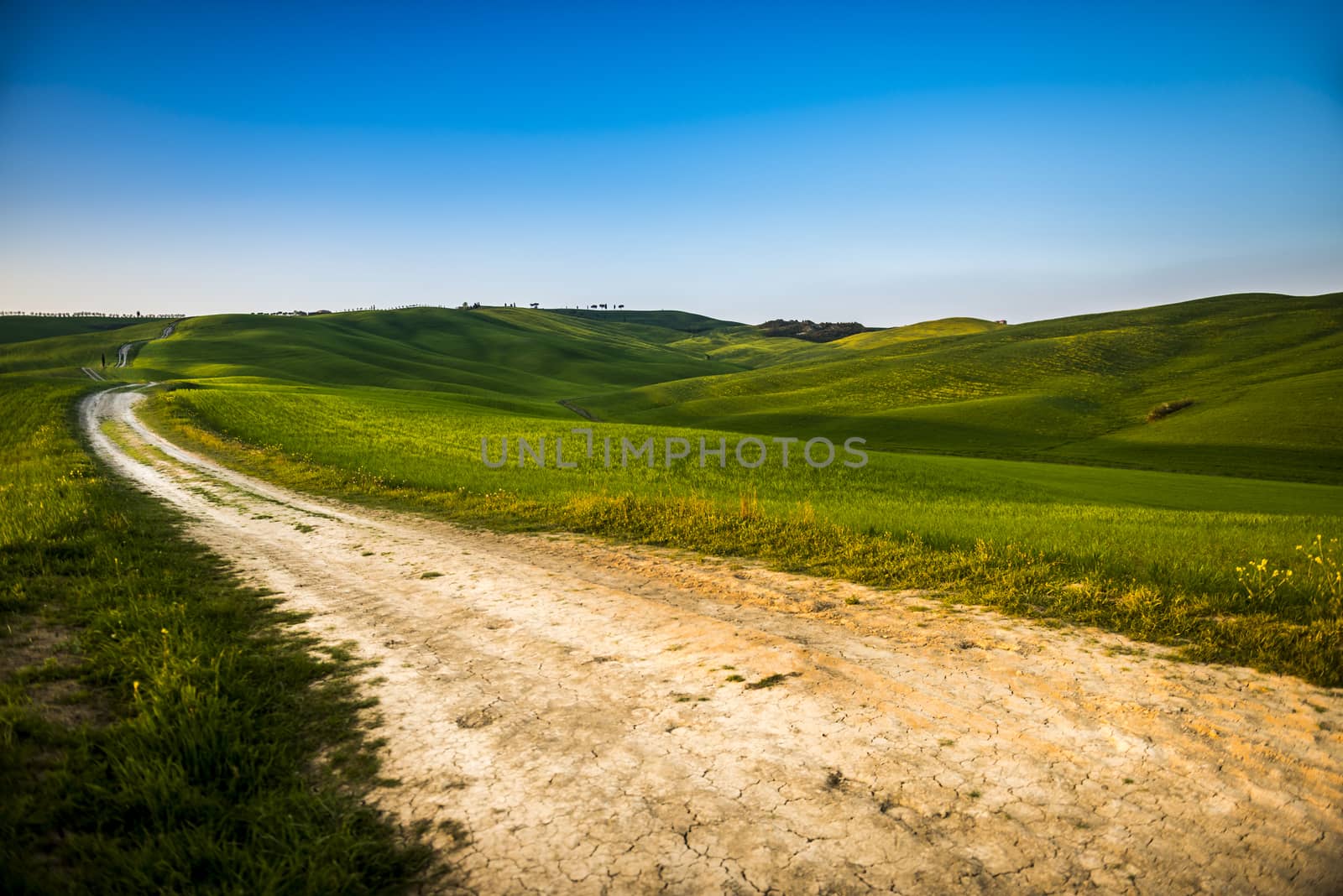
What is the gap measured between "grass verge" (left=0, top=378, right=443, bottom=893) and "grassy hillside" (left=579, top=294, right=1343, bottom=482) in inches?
2018

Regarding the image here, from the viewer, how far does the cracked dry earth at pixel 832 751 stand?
374 cm

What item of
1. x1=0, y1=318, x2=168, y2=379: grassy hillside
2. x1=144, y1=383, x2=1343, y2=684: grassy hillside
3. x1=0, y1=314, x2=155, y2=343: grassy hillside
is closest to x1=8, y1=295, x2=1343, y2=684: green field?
x1=144, y1=383, x2=1343, y2=684: grassy hillside

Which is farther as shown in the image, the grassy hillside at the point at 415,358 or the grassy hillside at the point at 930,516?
the grassy hillside at the point at 415,358

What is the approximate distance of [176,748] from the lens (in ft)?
15.2

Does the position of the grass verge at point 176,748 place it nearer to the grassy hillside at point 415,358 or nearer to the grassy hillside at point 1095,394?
the grassy hillside at point 1095,394

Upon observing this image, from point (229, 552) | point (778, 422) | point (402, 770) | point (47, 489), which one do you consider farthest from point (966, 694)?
point (778, 422)

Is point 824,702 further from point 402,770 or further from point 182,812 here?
point 182,812

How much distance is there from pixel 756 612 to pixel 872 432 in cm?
5320

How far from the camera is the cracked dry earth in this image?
374 centimetres

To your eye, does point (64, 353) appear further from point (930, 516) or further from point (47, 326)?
point (930, 516)

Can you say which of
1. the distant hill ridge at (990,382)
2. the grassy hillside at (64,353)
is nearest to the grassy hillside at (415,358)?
the distant hill ridge at (990,382)

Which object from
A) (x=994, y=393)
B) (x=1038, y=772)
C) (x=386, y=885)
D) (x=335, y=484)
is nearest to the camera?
(x=386, y=885)

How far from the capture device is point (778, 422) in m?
66.8

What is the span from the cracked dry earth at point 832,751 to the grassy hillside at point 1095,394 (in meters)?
46.3
